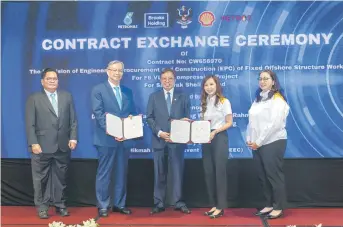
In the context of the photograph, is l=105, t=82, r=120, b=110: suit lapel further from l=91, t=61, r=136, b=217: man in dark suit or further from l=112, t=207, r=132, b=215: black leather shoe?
l=112, t=207, r=132, b=215: black leather shoe

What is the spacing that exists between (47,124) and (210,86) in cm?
167

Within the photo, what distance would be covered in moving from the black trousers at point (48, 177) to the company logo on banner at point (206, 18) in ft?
6.82

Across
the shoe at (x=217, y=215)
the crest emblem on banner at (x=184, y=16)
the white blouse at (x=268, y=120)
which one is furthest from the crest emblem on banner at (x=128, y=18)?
the shoe at (x=217, y=215)

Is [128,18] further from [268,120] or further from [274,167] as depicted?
[274,167]

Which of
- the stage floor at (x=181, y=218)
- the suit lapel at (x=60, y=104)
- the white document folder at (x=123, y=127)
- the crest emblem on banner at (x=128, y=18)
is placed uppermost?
the crest emblem on banner at (x=128, y=18)

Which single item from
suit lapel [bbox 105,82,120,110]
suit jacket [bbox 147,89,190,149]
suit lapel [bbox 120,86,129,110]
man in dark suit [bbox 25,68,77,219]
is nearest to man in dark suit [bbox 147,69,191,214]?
suit jacket [bbox 147,89,190,149]

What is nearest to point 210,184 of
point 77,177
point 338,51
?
point 77,177

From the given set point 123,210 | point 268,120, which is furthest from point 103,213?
point 268,120

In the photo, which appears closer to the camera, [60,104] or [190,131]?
[190,131]

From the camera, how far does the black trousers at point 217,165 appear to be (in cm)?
457

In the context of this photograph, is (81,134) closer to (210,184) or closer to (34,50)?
(34,50)

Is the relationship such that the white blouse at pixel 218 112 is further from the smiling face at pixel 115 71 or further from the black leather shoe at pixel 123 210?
the black leather shoe at pixel 123 210

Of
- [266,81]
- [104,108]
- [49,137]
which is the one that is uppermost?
[266,81]

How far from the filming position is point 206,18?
520cm
